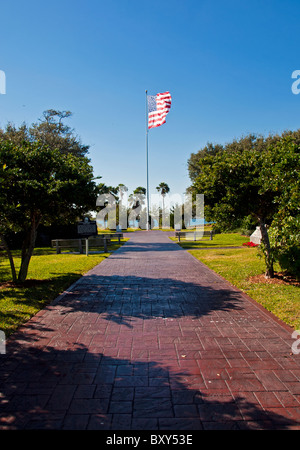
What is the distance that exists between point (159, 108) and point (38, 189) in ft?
71.2

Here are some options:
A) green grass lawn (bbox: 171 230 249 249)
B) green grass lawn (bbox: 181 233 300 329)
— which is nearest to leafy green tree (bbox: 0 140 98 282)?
green grass lawn (bbox: 181 233 300 329)

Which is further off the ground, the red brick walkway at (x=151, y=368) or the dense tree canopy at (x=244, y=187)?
the dense tree canopy at (x=244, y=187)

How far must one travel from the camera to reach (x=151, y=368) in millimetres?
3994

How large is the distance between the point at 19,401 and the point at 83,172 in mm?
6582

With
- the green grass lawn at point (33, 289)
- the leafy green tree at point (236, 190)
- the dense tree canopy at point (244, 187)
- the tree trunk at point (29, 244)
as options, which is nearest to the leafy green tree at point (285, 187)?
the dense tree canopy at point (244, 187)

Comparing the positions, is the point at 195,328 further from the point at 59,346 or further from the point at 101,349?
the point at 59,346

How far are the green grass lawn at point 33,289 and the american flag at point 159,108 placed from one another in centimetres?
1830

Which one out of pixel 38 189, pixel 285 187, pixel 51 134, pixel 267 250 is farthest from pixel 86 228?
pixel 285 187

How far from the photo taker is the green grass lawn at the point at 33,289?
6066mm

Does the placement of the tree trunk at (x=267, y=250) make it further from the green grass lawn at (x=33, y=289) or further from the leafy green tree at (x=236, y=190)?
the green grass lawn at (x=33, y=289)

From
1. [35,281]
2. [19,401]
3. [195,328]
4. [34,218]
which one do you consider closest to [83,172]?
[34,218]

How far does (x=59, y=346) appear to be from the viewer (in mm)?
4730

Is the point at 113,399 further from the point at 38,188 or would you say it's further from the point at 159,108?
the point at 159,108

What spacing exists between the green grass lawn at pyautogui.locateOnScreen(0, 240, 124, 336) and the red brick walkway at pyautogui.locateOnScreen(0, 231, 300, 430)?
0.34 metres
